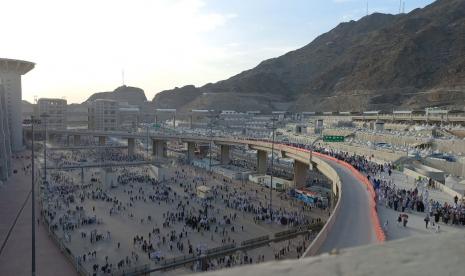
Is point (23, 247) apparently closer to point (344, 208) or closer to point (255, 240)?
point (255, 240)

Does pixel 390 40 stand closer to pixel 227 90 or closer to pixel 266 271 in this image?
pixel 227 90

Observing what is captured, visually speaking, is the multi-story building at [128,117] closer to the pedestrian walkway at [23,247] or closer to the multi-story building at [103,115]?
the multi-story building at [103,115]

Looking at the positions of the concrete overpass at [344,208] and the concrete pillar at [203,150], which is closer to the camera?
the concrete overpass at [344,208]

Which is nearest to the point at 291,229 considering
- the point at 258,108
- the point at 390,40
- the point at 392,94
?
the point at 392,94

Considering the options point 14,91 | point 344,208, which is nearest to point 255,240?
point 344,208

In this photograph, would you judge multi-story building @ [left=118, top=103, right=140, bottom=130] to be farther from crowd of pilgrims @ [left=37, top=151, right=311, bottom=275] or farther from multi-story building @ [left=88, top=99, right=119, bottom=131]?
crowd of pilgrims @ [left=37, top=151, right=311, bottom=275]

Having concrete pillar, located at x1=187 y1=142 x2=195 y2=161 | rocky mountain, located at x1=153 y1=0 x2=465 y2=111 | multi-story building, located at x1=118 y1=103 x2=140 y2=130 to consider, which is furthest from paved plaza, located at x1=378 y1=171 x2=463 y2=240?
multi-story building, located at x1=118 y1=103 x2=140 y2=130

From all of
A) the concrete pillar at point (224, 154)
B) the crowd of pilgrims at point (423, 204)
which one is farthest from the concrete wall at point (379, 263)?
the concrete pillar at point (224, 154)

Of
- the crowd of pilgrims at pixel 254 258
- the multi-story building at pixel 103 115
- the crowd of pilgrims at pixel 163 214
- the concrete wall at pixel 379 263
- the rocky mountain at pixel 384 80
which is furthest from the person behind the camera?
the rocky mountain at pixel 384 80
